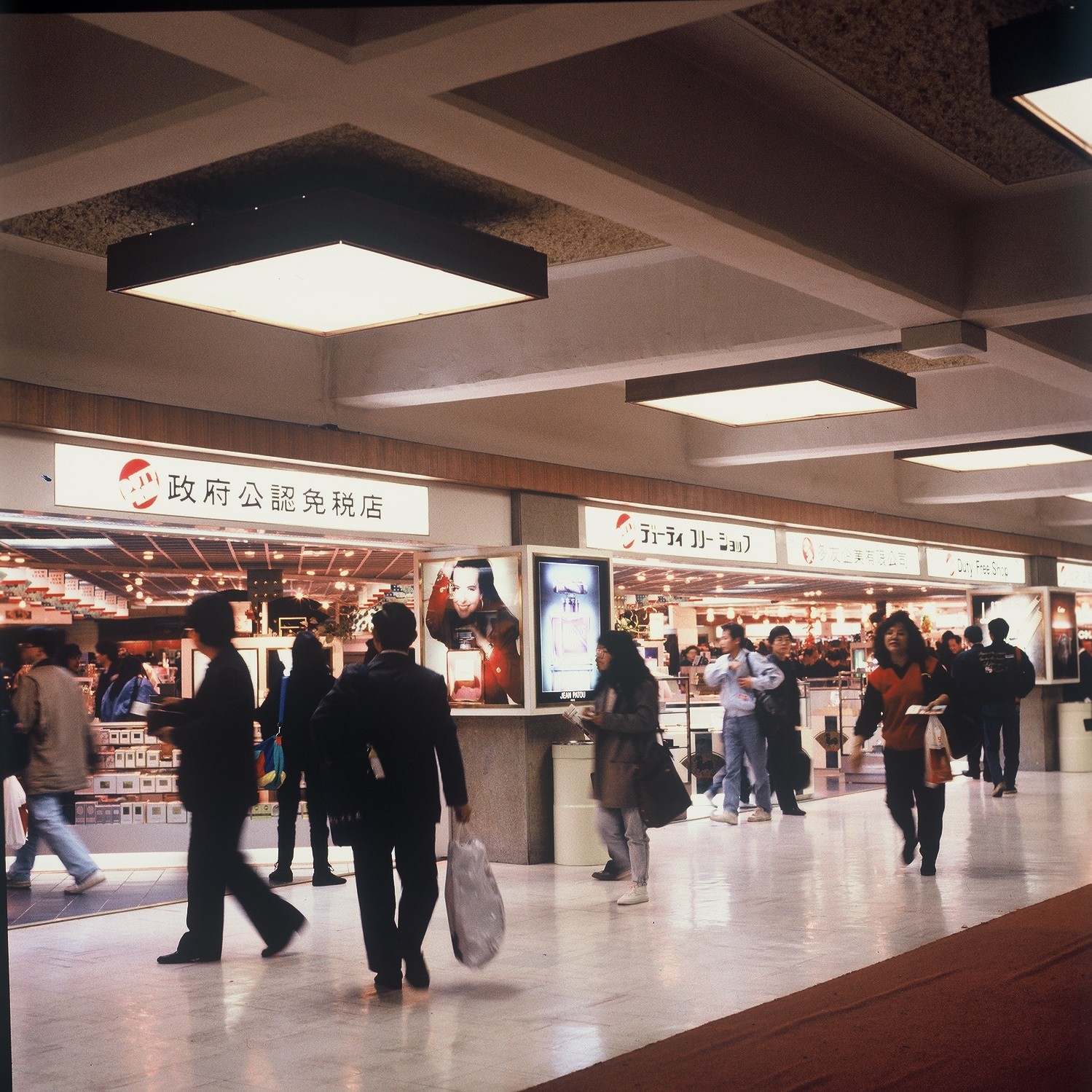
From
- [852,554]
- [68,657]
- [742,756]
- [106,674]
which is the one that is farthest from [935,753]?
[106,674]

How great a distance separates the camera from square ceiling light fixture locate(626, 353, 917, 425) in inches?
306

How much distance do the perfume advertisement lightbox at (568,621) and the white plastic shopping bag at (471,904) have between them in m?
3.90

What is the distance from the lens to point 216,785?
6086 millimetres

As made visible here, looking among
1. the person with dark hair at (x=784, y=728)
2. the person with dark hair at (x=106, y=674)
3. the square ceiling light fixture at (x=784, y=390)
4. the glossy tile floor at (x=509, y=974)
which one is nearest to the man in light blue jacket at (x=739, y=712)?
the person with dark hair at (x=784, y=728)

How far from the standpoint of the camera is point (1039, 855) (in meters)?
9.09

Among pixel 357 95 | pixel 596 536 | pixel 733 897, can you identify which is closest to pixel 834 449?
pixel 596 536

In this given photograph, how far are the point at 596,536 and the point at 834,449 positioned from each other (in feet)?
6.39

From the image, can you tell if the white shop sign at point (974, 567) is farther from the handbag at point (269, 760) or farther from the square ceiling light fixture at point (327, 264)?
the square ceiling light fixture at point (327, 264)

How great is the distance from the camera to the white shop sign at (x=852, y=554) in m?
13.0

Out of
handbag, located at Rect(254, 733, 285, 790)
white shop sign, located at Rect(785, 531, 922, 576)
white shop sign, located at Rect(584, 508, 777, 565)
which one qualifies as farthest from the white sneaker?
white shop sign, located at Rect(785, 531, 922, 576)

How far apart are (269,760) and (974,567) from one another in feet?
31.4

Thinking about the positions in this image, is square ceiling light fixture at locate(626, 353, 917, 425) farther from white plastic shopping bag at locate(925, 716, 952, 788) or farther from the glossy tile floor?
the glossy tile floor

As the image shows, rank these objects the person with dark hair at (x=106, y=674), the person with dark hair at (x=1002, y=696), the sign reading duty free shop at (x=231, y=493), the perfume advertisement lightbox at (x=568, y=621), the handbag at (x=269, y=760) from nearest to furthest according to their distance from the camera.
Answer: the sign reading duty free shop at (x=231, y=493), the perfume advertisement lightbox at (x=568, y=621), the handbag at (x=269, y=760), the person with dark hair at (x=1002, y=696), the person with dark hair at (x=106, y=674)

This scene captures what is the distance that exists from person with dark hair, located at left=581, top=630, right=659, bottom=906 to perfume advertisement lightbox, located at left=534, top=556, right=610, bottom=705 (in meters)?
1.80
